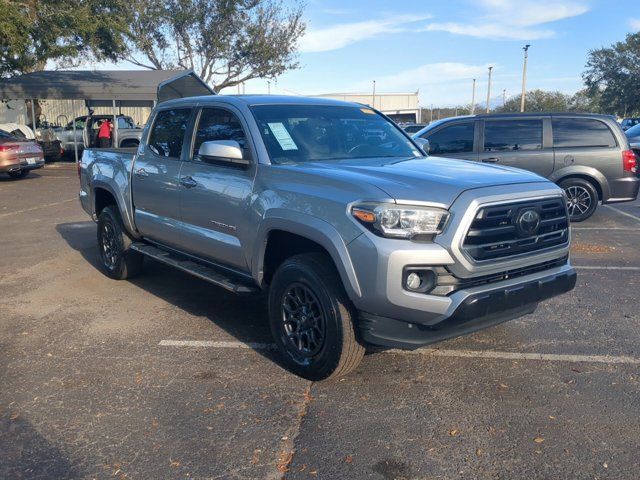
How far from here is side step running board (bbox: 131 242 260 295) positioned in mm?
4613

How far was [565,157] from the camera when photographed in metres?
9.93

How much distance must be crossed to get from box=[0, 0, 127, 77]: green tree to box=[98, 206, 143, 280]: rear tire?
970cm

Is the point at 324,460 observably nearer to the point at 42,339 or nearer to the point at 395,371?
the point at 395,371

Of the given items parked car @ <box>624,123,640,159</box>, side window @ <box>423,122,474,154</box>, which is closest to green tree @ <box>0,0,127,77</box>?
side window @ <box>423,122,474,154</box>

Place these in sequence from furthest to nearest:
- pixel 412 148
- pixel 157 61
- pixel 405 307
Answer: pixel 157 61, pixel 412 148, pixel 405 307

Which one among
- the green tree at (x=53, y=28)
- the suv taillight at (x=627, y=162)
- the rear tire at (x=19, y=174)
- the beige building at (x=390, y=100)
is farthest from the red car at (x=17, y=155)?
the beige building at (x=390, y=100)

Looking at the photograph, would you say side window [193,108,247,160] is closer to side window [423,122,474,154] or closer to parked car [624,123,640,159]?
side window [423,122,474,154]

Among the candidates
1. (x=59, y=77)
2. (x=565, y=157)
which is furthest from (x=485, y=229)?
(x=59, y=77)

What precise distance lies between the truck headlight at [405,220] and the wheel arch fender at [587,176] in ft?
23.2

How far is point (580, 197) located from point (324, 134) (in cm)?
681

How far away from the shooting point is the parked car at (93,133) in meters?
21.7

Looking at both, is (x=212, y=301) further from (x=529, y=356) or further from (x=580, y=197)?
(x=580, y=197)

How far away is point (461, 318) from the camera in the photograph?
3.51m

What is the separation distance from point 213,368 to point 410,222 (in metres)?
1.86
